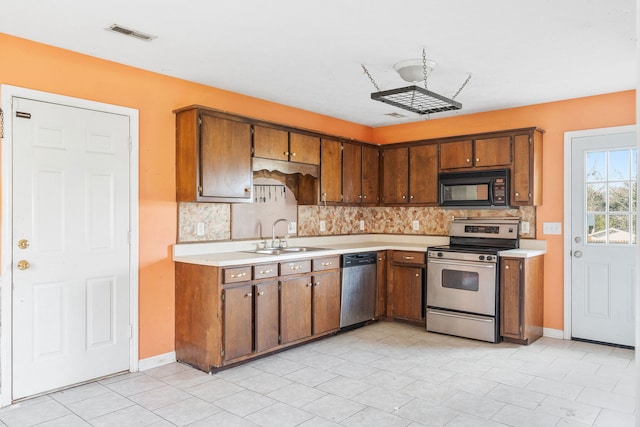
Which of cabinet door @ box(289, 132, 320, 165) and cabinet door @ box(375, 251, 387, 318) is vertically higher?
cabinet door @ box(289, 132, 320, 165)

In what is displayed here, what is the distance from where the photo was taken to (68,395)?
10.5 feet

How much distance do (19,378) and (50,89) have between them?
205 cm

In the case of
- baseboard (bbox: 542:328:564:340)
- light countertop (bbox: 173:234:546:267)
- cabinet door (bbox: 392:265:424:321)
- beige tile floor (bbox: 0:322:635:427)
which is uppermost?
light countertop (bbox: 173:234:546:267)

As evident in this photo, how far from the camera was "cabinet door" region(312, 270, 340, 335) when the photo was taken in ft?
14.6

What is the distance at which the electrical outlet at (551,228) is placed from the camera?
4.71 meters

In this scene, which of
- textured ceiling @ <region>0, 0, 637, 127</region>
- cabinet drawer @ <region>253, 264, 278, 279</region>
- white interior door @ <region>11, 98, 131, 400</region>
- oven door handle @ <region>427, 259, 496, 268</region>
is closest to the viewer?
textured ceiling @ <region>0, 0, 637, 127</region>

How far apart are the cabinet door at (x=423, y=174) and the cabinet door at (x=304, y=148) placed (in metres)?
1.29

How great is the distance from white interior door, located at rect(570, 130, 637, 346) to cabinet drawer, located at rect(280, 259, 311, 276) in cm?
275

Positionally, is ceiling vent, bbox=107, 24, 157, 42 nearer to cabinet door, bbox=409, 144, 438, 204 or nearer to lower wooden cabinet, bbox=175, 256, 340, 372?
lower wooden cabinet, bbox=175, 256, 340, 372

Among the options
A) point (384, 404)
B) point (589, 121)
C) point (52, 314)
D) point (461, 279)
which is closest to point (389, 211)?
point (461, 279)

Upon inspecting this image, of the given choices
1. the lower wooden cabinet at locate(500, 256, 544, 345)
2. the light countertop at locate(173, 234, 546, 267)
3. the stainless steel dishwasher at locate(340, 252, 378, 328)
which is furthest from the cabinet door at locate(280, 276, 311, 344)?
the lower wooden cabinet at locate(500, 256, 544, 345)

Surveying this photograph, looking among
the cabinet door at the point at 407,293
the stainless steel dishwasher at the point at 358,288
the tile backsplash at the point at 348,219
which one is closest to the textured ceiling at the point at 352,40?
the tile backsplash at the point at 348,219

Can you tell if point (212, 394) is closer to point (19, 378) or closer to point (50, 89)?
point (19, 378)

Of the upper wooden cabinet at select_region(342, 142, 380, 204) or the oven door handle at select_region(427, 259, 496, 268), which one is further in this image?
the upper wooden cabinet at select_region(342, 142, 380, 204)
